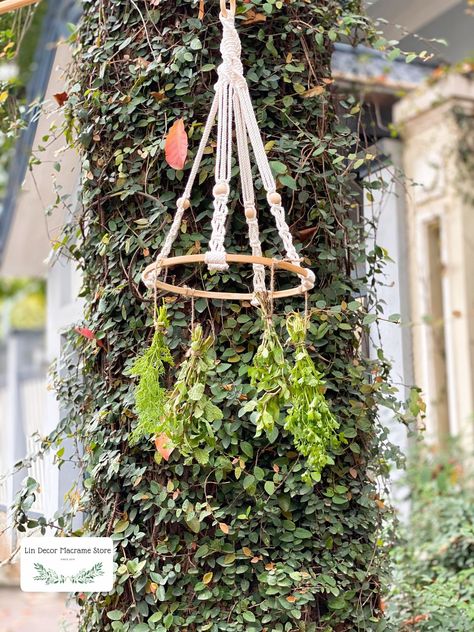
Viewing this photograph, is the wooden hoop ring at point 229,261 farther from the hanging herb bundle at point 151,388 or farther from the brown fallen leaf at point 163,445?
the brown fallen leaf at point 163,445

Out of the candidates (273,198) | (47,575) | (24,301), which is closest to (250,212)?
(273,198)

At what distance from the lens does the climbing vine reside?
2004 millimetres

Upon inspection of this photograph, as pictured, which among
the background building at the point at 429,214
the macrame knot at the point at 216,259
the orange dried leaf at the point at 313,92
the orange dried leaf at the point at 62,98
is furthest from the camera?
the background building at the point at 429,214

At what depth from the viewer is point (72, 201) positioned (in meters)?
2.69

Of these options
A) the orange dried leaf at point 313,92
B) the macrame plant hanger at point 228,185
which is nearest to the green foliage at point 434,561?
the macrame plant hanger at point 228,185

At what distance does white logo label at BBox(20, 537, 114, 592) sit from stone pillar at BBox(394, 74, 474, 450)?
3766 mm

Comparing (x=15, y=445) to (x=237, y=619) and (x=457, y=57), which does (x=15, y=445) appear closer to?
(x=457, y=57)

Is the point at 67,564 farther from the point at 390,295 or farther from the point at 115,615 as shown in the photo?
the point at 390,295

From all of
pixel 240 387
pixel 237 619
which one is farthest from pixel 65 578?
pixel 240 387

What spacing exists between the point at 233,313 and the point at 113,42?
32.4 inches

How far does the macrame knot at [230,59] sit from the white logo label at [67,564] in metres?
1.12

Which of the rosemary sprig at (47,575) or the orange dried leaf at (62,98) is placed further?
the orange dried leaf at (62,98)

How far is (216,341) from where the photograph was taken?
6.88 ft

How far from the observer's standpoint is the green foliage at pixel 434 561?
2555 mm
